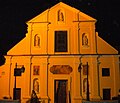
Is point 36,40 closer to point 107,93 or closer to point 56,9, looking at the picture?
point 56,9

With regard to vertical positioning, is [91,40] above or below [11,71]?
above

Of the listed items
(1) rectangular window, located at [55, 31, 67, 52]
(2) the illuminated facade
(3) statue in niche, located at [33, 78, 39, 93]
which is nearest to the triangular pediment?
(2) the illuminated facade

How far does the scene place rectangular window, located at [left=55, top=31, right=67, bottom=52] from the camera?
83.8ft

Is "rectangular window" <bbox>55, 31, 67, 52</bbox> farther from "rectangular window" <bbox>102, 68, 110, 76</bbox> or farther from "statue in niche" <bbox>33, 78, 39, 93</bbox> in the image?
"rectangular window" <bbox>102, 68, 110, 76</bbox>

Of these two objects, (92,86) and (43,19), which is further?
(43,19)

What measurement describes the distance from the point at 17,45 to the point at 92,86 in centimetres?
784

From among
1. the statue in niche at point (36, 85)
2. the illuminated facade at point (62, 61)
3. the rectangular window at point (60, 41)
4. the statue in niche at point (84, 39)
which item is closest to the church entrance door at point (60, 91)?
the illuminated facade at point (62, 61)

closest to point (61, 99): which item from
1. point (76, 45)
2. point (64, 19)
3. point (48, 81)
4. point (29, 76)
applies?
point (48, 81)

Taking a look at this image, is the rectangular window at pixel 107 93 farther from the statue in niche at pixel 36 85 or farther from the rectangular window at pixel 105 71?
the statue in niche at pixel 36 85

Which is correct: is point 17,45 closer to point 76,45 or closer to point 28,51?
point 28,51

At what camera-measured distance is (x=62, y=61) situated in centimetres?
2494

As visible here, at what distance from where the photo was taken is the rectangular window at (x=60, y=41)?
83.8ft

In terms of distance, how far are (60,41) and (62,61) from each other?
2.02 metres

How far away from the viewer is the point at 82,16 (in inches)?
1023
